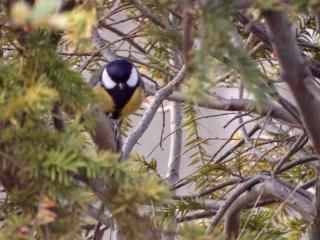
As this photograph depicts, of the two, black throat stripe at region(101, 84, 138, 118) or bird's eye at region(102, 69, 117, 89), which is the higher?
bird's eye at region(102, 69, 117, 89)

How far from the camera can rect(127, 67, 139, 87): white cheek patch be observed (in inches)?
48.0

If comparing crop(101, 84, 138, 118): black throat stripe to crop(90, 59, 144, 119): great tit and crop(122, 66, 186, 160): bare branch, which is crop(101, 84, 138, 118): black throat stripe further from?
crop(122, 66, 186, 160): bare branch

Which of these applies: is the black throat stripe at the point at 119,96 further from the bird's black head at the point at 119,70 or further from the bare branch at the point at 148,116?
the bare branch at the point at 148,116

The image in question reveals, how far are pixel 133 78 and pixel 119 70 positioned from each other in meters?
0.04

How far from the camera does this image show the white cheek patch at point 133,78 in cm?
122

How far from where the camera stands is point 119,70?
1198 mm

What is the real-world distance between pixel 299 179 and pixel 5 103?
672 millimetres

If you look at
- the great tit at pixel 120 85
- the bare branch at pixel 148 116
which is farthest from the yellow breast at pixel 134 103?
the bare branch at pixel 148 116

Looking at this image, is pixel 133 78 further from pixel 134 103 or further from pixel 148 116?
pixel 148 116

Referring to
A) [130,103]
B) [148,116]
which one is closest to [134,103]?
[130,103]

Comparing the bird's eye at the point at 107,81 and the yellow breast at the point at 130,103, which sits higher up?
the bird's eye at the point at 107,81

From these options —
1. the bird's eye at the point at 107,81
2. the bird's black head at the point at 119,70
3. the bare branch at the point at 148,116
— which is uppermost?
the bird's black head at the point at 119,70

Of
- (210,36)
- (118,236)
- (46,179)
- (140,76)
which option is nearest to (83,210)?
(46,179)

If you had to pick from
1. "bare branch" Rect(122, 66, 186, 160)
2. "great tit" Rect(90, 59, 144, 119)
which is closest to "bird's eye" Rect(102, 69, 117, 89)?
"great tit" Rect(90, 59, 144, 119)
